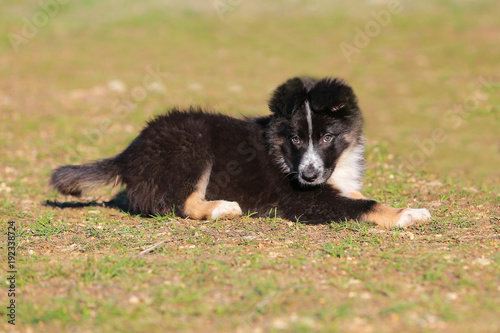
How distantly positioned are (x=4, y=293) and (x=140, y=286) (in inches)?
39.0

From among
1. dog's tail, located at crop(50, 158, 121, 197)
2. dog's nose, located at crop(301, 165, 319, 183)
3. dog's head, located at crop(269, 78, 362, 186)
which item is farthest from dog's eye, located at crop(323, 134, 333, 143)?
dog's tail, located at crop(50, 158, 121, 197)

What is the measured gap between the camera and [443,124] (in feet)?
36.0

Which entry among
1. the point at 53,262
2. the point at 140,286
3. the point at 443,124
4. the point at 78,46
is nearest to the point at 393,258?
the point at 140,286

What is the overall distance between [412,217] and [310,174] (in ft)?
3.37

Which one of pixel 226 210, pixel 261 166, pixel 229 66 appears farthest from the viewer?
pixel 229 66

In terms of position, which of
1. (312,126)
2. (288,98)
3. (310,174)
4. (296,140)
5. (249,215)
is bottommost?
(249,215)

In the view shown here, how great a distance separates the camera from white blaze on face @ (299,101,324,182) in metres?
5.81

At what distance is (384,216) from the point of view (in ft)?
18.7

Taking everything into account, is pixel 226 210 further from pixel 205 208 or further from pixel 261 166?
pixel 261 166

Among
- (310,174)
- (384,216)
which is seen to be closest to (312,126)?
(310,174)

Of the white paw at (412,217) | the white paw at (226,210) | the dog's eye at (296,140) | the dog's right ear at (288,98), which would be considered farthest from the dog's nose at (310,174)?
the white paw at (412,217)

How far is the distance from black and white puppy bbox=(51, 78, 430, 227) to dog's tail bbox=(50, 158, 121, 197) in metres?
0.01

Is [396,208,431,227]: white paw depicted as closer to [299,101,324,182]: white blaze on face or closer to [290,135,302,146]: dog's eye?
[299,101,324,182]: white blaze on face

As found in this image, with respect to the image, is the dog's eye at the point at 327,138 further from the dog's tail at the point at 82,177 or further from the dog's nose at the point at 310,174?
the dog's tail at the point at 82,177
